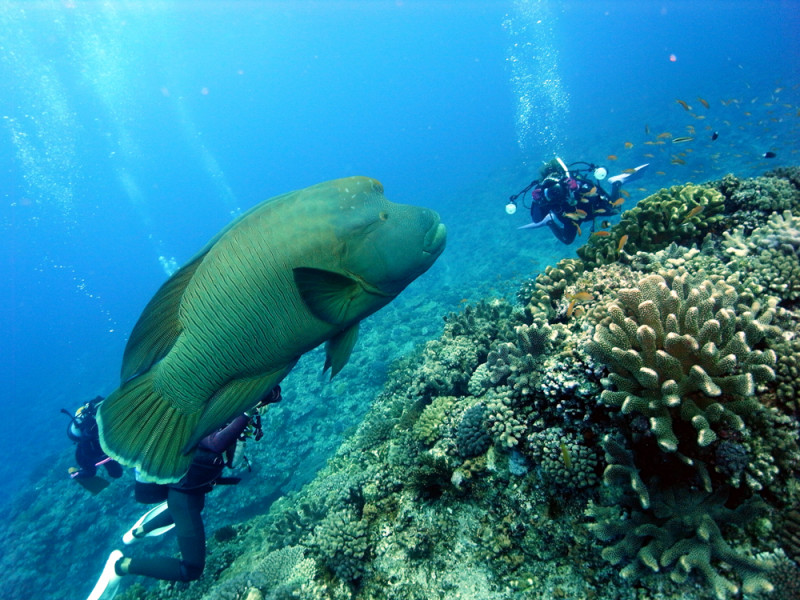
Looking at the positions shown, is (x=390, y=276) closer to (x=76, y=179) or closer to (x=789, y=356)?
(x=789, y=356)

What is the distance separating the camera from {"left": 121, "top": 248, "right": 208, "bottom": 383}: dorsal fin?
1.86m

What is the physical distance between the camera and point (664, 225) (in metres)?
5.44

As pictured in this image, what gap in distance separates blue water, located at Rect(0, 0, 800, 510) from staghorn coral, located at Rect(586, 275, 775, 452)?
14995 millimetres

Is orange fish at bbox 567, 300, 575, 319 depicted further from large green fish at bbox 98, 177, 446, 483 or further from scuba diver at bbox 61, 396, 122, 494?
scuba diver at bbox 61, 396, 122, 494

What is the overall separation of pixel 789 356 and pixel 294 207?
3.40 metres

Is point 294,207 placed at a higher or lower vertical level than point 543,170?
higher

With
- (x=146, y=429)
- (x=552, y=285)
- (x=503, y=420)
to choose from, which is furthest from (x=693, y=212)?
(x=146, y=429)

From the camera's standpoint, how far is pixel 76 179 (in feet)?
482

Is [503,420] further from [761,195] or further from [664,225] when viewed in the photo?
[761,195]

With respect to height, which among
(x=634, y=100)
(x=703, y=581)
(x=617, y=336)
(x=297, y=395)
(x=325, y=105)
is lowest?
(x=634, y=100)

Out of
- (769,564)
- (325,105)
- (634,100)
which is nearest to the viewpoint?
(769,564)

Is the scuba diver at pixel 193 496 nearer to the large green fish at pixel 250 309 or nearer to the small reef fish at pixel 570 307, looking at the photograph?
the large green fish at pixel 250 309

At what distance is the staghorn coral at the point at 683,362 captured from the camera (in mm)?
2262

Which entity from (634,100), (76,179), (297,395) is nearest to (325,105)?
(76,179)
